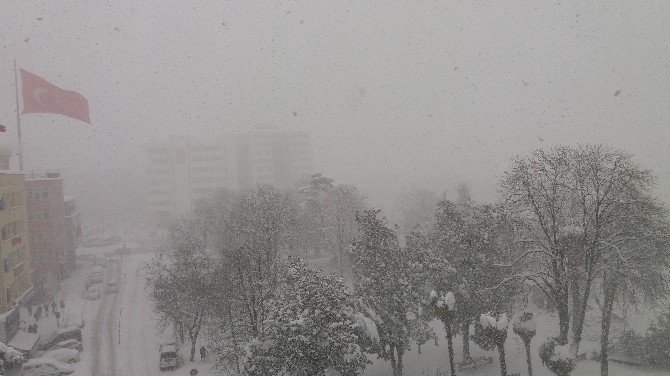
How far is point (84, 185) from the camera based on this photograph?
16638 cm

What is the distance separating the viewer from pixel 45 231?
46.7 meters

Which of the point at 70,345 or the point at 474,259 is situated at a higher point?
the point at 474,259

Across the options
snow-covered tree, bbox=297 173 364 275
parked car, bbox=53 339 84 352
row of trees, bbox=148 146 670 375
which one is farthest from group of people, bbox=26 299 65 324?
snow-covered tree, bbox=297 173 364 275

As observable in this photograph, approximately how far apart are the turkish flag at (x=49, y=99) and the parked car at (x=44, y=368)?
70.0 ft

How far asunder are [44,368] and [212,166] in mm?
83807

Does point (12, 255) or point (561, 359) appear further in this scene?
point (12, 255)

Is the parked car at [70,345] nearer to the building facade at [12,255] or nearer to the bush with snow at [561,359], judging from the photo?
the building facade at [12,255]

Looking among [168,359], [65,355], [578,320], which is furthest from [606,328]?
[65,355]

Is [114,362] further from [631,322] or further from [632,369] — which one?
[631,322]

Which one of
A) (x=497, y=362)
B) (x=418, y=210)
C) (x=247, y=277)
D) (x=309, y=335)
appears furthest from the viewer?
(x=418, y=210)

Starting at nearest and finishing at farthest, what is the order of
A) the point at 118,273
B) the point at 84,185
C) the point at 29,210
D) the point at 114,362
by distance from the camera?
1. the point at 114,362
2. the point at 29,210
3. the point at 118,273
4. the point at 84,185

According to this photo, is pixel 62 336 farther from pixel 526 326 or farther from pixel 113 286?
pixel 526 326

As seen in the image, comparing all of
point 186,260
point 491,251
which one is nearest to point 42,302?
point 186,260

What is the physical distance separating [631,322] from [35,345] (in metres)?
38.7
